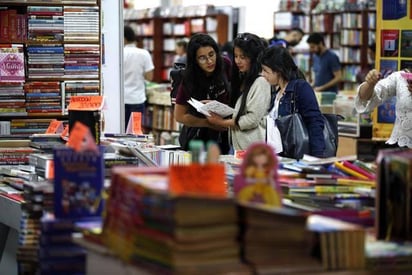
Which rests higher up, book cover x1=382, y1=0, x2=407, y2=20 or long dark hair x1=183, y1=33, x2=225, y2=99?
book cover x1=382, y1=0, x2=407, y2=20

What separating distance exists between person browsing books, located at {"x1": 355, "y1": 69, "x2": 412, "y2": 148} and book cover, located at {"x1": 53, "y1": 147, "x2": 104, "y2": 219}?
9.63ft

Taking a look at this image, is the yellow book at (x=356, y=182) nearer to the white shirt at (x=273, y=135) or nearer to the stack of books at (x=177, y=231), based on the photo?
the stack of books at (x=177, y=231)

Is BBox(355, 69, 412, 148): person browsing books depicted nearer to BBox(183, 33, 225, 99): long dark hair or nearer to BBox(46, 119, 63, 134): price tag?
BBox(183, 33, 225, 99): long dark hair

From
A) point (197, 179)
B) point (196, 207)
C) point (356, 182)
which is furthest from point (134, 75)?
point (196, 207)

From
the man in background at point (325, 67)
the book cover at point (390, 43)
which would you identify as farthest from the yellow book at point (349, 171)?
the man in background at point (325, 67)

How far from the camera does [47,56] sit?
7.57 meters

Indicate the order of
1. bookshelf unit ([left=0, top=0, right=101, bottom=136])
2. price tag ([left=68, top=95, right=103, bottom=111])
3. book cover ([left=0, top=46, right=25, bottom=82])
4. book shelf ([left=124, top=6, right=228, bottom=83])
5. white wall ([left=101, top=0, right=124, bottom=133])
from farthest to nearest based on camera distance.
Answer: book shelf ([left=124, top=6, right=228, bottom=83])
white wall ([left=101, top=0, right=124, bottom=133])
bookshelf unit ([left=0, top=0, right=101, bottom=136])
book cover ([left=0, top=46, right=25, bottom=82])
price tag ([left=68, top=95, right=103, bottom=111])

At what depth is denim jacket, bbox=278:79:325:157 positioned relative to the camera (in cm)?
603

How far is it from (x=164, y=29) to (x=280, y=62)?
13063 millimetres

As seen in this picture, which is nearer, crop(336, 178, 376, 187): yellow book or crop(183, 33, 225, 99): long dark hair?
crop(336, 178, 376, 187): yellow book

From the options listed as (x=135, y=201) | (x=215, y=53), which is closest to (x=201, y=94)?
(x=215, y=53)

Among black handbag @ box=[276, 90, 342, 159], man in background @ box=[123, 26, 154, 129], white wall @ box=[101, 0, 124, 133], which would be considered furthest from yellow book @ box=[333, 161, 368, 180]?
man in background @ box=[123, 26, 154, 129]

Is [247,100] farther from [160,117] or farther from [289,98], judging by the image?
[160,117]

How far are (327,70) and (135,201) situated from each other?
32.3ft
